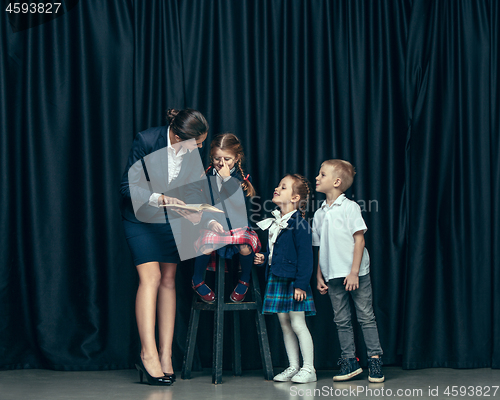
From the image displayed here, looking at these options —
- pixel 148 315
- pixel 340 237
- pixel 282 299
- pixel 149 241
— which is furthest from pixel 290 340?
pixel 149 241

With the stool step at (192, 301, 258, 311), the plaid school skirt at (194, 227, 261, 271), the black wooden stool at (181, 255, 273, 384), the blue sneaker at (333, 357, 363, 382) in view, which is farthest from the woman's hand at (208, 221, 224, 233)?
the blue sneaker at (333, 357, 363, 382)

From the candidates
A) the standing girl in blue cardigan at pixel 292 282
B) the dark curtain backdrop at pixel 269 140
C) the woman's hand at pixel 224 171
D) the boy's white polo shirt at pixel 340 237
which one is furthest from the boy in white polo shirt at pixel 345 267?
the woman's hand at pixel 224 171

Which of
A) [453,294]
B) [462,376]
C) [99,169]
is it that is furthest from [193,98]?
[462,376]

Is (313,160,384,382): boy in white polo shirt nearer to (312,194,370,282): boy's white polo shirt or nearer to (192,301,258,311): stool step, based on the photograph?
(312,194,370,282): boy's white polo shirt

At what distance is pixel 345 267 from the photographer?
226 centimetres

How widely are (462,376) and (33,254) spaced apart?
2230mm

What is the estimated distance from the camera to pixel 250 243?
221 centimetres

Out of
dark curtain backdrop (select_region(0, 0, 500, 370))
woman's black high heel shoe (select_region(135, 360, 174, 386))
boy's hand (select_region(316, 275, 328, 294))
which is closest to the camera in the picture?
woman's black high heel shoe (select_region(135, 360, 174, 386))

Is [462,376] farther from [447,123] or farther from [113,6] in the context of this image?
[113,6]

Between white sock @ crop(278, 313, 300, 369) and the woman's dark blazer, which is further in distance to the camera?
white sock @ crop(278, 313, 300, 369)

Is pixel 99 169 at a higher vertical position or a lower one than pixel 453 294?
higher

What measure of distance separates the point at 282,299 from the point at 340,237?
398mm

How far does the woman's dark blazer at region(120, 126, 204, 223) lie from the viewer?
215cm

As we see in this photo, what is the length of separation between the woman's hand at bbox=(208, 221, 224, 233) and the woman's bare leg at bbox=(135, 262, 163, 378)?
31 cm
